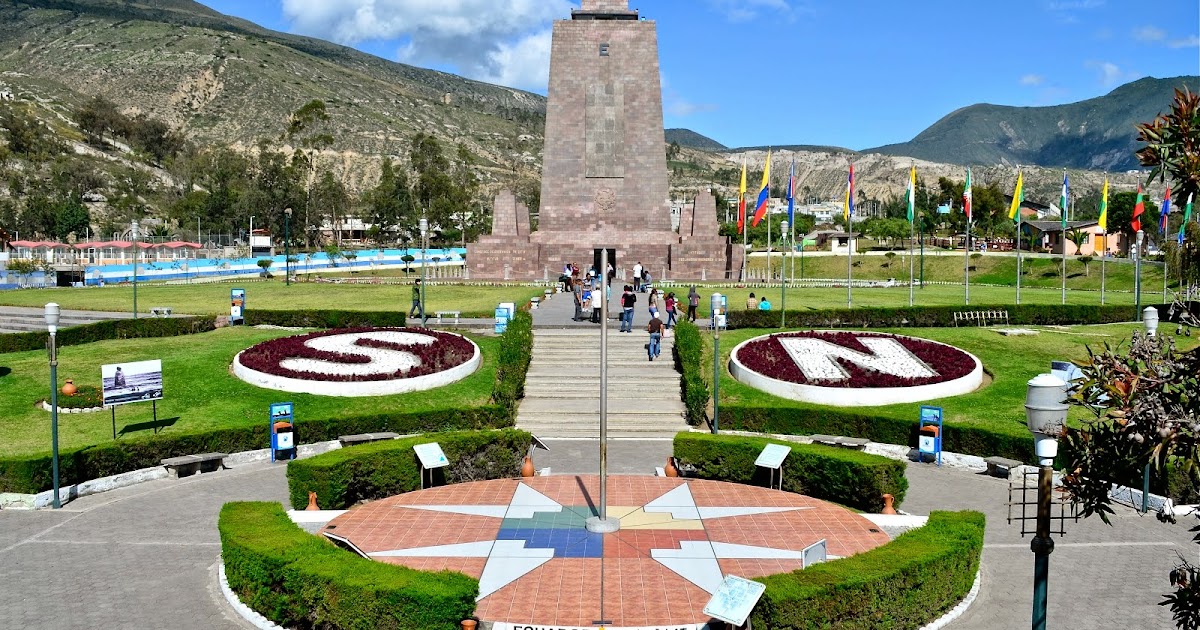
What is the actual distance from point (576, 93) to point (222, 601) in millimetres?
53080

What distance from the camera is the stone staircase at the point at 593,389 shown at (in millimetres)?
28219

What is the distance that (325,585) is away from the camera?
43.3 ft

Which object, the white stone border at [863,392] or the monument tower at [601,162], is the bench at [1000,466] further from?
the monument tower at [601,162]

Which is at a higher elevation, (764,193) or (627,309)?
(764,193)

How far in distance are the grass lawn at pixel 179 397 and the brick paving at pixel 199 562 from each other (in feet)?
14.9

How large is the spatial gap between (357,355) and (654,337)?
9907mm

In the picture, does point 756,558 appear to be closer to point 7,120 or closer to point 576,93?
point 576,93

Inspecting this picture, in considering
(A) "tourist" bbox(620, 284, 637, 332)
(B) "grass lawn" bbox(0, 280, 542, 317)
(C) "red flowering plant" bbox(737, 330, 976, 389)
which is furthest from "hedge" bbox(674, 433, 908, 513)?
(B) "grass lawn" bbox(0, 280, 542, 317)

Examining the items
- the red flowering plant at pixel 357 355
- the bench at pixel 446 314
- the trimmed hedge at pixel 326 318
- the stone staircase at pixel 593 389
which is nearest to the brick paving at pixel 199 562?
the red flowering plant at pixel 357 355

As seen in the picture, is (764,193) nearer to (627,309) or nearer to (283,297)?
(627,309)

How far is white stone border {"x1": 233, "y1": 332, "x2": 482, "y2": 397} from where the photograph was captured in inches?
1172

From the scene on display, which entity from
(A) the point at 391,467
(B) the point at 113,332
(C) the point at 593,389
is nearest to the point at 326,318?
(B) the point at 113,332

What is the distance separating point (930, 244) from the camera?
5113 inches

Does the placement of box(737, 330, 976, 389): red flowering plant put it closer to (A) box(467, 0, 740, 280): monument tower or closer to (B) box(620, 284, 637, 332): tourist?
(B) box(620, 284, 637, 332): tourist
